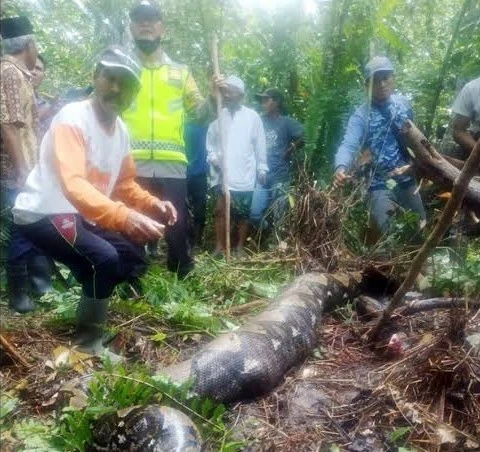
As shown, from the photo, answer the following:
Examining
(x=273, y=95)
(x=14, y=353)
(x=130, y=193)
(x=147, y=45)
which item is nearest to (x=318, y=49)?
(x=273, y=95)

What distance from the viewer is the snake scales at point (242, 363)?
7.46 feet

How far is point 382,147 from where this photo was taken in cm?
504

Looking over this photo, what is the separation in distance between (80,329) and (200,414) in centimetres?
99

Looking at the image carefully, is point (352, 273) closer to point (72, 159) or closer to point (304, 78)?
point (72, 159)

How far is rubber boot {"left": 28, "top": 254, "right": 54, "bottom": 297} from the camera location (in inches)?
157

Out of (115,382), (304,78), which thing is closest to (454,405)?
(115,382)

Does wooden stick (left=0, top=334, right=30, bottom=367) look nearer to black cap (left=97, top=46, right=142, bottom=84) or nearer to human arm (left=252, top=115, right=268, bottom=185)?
black cap (left=97, top=46, right=142, bottom=84)

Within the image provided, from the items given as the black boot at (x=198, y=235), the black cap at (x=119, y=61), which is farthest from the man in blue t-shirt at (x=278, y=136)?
the black cap at (x=119, y=61)

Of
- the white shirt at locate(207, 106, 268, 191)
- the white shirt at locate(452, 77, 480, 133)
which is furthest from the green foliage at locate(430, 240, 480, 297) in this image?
the white shirt at locate(207, 106, 268, 191)

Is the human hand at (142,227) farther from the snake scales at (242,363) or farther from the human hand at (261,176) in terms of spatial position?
the human hand at (261,176)

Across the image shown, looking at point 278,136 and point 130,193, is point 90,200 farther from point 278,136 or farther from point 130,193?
point 278,136

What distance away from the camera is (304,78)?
24.2 feet

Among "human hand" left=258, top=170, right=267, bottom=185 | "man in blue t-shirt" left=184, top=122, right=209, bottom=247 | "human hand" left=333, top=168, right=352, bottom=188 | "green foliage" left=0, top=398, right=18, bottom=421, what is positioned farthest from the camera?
"human hand" left=258, top=170, right=267, bottom=185

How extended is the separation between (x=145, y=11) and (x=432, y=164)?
233cm
